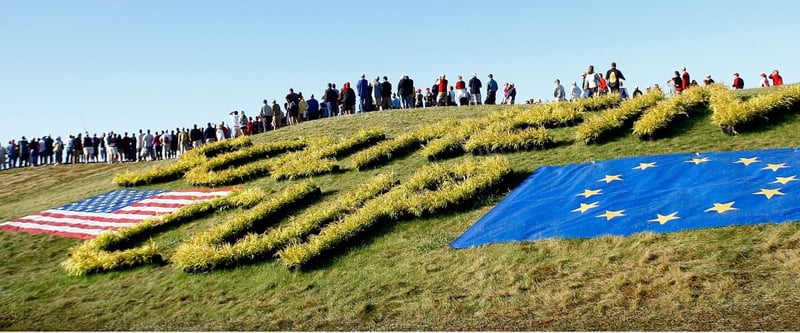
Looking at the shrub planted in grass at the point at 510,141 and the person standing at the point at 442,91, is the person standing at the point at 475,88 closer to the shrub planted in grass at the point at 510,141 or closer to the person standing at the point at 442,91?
the person standing at the point at 442,91

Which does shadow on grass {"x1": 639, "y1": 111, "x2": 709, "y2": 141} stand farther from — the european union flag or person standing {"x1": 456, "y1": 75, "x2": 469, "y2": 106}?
person standing {"x1": 456, "y1": 75, "x2": 469, "y2": 106}

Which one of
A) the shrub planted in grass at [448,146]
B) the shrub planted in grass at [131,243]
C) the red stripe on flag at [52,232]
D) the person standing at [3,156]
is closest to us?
Answer: the shrub planted in grass at [131,243]

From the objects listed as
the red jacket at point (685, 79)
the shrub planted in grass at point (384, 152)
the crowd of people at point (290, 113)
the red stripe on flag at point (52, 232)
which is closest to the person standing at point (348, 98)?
the crowd of people at point (290, 113)

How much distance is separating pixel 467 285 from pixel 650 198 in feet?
12.8

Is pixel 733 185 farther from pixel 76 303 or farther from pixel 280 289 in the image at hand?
pixel 76 303

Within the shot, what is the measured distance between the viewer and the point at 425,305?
323 inches

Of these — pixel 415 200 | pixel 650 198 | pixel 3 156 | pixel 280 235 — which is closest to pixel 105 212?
pixel 280 235

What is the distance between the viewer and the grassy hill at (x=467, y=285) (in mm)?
7027

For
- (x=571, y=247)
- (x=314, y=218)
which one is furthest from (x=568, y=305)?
(x=314, y=218)

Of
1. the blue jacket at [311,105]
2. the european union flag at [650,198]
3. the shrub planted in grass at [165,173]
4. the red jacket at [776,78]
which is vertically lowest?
the european union flag at [650,198]

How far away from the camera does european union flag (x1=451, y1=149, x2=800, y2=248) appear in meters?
9.20

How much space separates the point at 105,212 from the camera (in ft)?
57.4

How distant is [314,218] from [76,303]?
4368 millimetres

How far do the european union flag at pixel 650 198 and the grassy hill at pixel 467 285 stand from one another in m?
0.39
